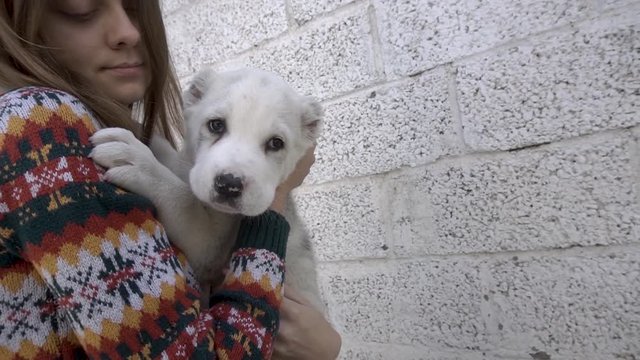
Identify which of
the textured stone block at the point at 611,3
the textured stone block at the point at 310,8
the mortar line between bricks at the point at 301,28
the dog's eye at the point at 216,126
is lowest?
the dog's eye at the point at 216,126

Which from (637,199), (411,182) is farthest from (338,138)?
(637,199)

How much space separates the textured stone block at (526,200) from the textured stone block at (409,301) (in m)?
0.11

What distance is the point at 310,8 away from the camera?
8.50 ft

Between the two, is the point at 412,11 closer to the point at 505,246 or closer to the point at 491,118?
the point at 491,118

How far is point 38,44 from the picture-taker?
53.2 inches

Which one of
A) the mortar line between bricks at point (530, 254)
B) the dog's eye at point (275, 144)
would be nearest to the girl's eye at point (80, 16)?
the dog's eye at point (275, 144)

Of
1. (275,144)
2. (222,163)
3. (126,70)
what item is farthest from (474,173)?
(126,70)

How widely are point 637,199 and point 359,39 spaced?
125 centimetres

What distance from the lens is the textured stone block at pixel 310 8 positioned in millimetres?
2490

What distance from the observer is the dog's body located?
4.59 ft

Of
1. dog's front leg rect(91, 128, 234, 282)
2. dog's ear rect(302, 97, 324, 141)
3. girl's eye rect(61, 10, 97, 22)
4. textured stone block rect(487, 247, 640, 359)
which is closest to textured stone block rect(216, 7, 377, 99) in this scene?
dog's ear rect(302, 97, 324, 141)

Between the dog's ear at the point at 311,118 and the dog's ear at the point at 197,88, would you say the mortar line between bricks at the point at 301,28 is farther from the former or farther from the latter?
the dog's ear at the point at 197,88

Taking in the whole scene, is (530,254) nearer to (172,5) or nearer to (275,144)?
(275,144)

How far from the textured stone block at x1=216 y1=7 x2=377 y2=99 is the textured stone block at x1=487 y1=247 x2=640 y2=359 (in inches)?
39.3
